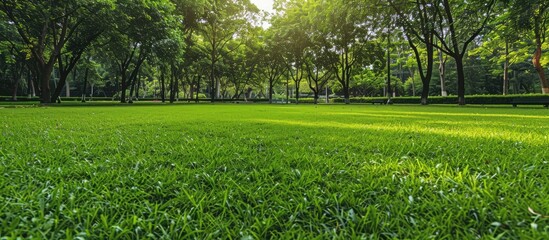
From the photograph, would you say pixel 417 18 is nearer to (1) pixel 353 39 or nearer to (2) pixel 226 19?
(1) pixel 353 39

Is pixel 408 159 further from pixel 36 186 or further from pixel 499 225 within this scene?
pixel 36 186

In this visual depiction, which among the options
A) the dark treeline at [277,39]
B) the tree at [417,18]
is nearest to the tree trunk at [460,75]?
the dark treeline at [277,39]

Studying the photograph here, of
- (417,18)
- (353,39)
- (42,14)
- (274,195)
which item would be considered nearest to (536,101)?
(417,18)

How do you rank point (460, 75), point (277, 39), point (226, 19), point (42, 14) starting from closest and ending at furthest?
1. point (42, 14)
2. point (460, 75)
3. point (226, 19)
4. point (277, 39)

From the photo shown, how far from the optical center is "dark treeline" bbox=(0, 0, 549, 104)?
15727 mm

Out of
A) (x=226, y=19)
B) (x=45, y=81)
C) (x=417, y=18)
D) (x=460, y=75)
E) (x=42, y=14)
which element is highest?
(x=226, y=19)

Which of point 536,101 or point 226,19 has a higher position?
point 226,19

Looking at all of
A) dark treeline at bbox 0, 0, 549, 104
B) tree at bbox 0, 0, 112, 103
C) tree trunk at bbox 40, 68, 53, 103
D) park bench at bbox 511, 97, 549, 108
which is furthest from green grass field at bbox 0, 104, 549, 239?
tree trunk at bbox 40, 68, 53, 103

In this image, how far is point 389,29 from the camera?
21.1m

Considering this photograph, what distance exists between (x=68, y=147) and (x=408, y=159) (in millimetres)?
3403

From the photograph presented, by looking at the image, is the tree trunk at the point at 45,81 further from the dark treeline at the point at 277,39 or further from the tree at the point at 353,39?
the tree at the point at 353,39

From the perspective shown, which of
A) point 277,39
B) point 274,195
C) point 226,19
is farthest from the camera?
point 277,39

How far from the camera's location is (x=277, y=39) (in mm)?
29953

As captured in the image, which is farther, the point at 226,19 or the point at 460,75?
the point at 226,19
